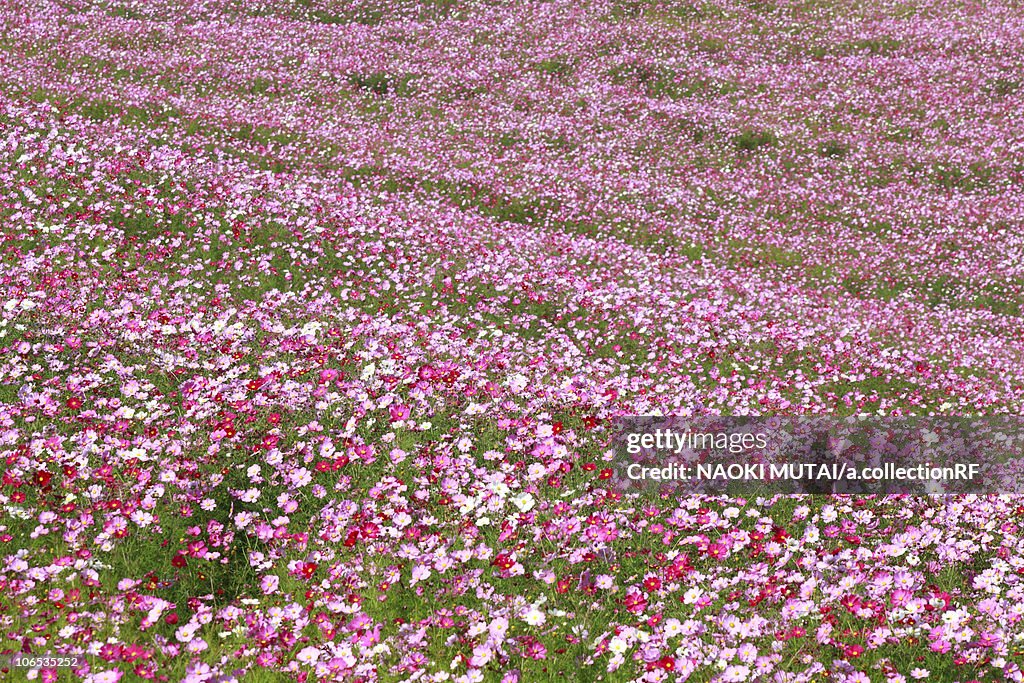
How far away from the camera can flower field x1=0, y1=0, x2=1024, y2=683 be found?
5.13m

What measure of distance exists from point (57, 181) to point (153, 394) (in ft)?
29.1

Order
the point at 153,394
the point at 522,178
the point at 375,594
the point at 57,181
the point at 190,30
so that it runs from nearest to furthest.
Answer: the point at 375,594, the point at 153,394, the point at 57,181, the point at 522,178, the point at 190,30

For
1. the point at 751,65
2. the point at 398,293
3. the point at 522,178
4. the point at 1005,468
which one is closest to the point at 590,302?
the point at 398,293

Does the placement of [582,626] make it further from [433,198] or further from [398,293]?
[433,198]

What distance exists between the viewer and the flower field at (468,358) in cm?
513

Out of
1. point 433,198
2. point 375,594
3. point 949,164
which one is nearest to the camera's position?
point 375,594

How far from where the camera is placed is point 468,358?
9617 millimetres

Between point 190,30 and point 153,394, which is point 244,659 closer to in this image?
point 153,394

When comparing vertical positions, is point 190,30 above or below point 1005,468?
above

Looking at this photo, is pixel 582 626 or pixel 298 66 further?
pixel 298 66

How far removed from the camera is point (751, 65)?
33.6 meters

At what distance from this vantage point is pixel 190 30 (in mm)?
32719

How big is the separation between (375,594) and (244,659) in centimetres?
96

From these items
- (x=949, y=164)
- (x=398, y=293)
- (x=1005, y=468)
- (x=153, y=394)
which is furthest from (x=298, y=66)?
(x=1005, y=468)
